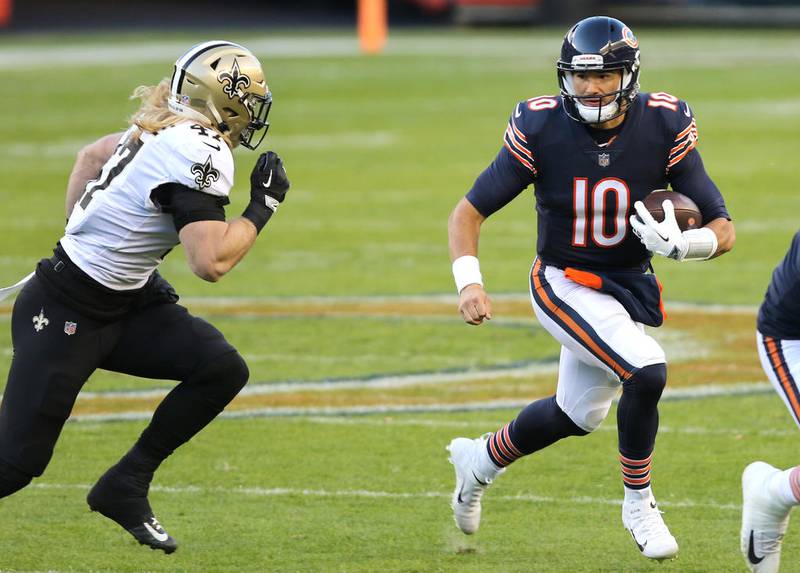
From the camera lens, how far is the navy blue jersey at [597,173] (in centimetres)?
489

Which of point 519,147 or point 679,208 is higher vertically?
point 519,147

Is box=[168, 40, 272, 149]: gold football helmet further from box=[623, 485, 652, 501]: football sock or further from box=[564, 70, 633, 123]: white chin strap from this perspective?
box=[623, 485, 652, 501]: football sock

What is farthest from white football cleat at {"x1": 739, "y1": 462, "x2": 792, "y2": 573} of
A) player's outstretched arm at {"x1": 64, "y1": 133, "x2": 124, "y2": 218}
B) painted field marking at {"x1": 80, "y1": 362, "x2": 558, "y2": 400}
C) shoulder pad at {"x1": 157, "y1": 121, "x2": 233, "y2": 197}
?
painted field marking at {"x1": 80, "y1": 362, "x2": 558, "y2": 400}

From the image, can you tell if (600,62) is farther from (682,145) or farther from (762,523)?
(762,523)

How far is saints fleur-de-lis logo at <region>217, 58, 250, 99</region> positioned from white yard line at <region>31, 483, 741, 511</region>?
5.60ft

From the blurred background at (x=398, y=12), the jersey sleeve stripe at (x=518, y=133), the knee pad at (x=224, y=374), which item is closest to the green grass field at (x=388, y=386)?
the knee pad at (x=224, y=374)

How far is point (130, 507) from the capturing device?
487cm

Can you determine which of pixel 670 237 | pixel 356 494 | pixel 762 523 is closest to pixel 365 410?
pixel 356 494

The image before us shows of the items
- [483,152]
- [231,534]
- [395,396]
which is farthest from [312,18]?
[231,534]

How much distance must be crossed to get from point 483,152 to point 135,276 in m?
11.1

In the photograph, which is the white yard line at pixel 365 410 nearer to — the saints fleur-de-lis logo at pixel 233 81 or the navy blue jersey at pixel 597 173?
the navy blue jersey at pixel 597 173

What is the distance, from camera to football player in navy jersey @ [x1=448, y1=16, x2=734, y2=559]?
→ 4.76 m

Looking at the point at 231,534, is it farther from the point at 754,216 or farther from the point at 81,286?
the point at 754,216

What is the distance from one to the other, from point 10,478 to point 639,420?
1.96 meters
